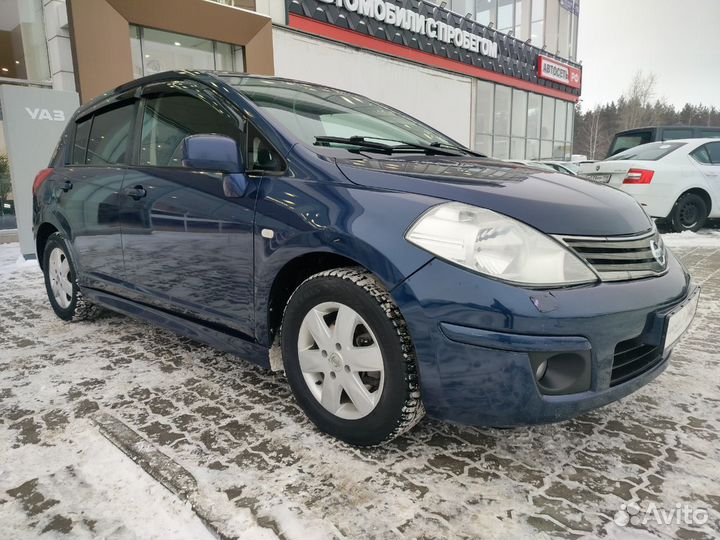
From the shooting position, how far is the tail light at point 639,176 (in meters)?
7.35

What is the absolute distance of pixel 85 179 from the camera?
3184 mm

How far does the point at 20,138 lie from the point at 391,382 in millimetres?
6611

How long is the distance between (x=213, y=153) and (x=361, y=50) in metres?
10.8

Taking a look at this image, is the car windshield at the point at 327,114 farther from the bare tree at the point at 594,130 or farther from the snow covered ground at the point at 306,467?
the bare tree at the point at 594,130

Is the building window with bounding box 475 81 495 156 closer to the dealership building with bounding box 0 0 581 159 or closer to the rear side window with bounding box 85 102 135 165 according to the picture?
the dealership building with bounding box 0 0 581 159

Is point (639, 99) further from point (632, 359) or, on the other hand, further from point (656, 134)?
point (632, 359)

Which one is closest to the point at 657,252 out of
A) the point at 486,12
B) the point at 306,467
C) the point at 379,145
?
the point at 379,145

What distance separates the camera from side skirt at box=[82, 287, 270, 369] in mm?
2197

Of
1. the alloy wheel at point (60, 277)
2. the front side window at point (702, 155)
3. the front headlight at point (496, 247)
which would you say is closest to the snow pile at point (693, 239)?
the front side window at point (702, 155)

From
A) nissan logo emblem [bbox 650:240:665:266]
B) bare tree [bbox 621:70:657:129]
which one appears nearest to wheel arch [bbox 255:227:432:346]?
nissan logo emblem [bbox 650:240:665:266]

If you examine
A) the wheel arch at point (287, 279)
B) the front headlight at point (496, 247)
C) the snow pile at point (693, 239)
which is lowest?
the snow pile at point (693, 239)

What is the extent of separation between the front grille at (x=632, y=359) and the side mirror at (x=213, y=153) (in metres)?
1.62

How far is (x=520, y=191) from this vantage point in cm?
175

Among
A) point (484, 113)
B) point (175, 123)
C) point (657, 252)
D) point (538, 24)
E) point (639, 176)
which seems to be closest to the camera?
point (657, 252)
